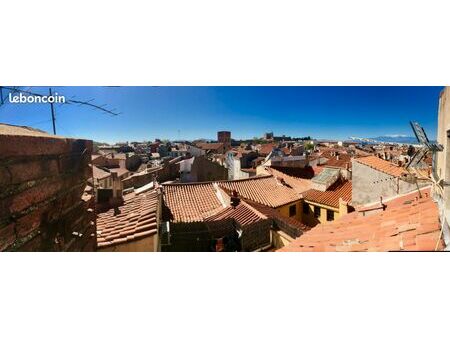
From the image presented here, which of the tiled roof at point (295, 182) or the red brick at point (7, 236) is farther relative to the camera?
the tiled roof at point (295, 182)

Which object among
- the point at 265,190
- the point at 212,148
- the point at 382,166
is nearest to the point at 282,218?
the point at 382,166

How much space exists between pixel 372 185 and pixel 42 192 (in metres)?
5.72

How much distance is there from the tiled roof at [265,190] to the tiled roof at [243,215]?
203 cm

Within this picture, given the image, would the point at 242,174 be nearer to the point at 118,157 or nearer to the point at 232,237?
the point at 118,157

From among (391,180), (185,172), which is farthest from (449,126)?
(185,172)

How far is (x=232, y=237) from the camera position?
512cm

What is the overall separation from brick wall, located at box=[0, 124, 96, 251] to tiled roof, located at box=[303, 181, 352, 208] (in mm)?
6686

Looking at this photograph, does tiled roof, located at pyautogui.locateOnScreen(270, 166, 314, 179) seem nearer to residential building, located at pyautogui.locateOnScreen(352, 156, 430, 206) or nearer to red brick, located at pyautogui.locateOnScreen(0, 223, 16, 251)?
residential building, located at pyautogui.locateOnScreen(352, 156, 430, 206)

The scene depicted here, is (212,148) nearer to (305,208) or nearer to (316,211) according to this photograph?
(305,208)

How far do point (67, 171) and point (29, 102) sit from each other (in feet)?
4.50

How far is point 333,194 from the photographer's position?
7.68 meters

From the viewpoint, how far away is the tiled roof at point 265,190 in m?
8.27

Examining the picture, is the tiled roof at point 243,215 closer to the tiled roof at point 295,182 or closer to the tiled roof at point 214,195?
the tiled roof at point 214,195

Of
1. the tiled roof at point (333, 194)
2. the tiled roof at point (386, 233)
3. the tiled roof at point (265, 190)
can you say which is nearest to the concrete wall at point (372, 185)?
the tiled roof at point (333, 194)
